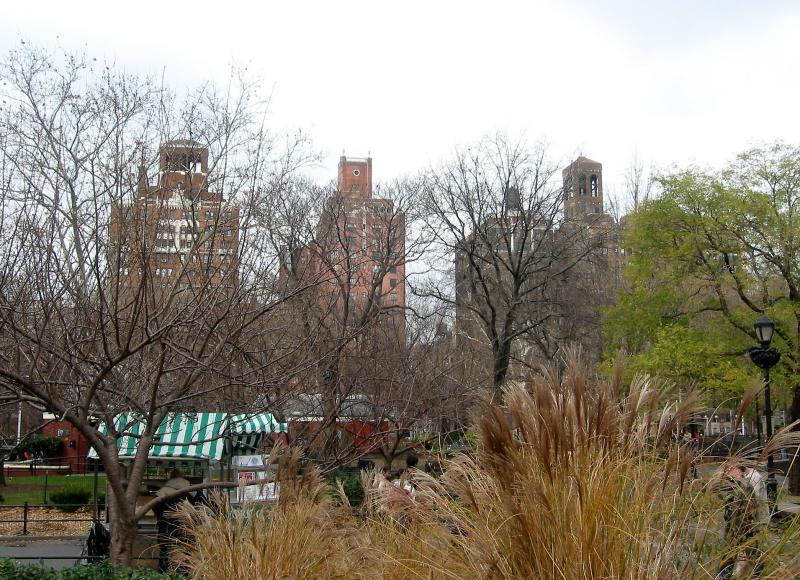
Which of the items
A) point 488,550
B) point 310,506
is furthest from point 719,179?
point 488,550

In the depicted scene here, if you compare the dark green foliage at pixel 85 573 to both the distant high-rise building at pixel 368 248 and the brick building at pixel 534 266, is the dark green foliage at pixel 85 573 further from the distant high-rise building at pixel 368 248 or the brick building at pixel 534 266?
the brick building at pixel 534 266

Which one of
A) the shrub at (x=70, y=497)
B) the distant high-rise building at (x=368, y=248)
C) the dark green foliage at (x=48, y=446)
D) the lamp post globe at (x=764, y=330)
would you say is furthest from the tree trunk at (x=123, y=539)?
the dark green foliage at (x=48, y=446)

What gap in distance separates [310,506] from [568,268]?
76.1ft

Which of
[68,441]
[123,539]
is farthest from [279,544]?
[68,441]

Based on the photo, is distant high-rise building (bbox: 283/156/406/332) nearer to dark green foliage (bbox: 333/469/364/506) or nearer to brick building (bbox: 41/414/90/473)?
dark green foliage (bbox: 333/469/364/506)

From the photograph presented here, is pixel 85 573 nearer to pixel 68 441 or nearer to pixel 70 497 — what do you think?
pixel 70 497

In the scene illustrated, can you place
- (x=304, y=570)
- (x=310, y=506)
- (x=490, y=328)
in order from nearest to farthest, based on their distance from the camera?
(x=304, y=570) → (x=310, y=506) → (x=490, y=328)

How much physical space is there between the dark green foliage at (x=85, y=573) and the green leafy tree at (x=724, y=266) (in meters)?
18.7

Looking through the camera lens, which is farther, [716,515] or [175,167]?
[175,167]

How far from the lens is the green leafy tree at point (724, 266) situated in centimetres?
2352

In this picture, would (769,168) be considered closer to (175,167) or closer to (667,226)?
(667,226)

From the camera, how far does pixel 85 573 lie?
7.28 meters

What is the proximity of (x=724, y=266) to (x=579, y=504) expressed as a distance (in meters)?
22.8

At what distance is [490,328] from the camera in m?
27.9
